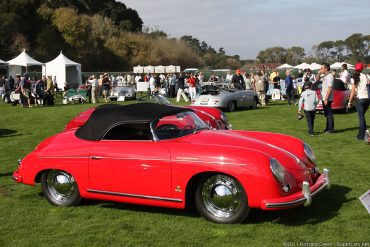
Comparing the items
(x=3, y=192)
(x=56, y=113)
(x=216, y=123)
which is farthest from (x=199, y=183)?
(x=56, y=113)

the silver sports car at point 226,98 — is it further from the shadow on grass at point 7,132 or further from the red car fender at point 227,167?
the red car fender at point 227,167

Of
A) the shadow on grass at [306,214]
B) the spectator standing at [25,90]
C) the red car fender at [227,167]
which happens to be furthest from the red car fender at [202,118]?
the spectator standing at [25,90]

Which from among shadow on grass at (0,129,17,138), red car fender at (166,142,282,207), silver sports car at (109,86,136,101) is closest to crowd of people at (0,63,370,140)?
silver sports car at (109,86,136,101)

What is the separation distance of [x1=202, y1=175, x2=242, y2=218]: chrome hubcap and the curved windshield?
899 mm

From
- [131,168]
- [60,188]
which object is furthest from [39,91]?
[131,168]

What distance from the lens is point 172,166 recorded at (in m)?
5.60

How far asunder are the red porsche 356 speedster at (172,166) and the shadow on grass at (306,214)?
1.10 feet

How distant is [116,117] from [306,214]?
108 inches

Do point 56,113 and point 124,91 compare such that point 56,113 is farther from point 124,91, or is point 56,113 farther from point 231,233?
point 231,233

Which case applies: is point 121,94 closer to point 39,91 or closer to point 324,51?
point 39,91

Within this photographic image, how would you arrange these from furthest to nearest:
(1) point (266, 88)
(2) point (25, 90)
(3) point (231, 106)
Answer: (2) point (25, 90), (1) point (266, 88), (3) point (231, 106)

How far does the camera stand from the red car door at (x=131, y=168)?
568 centimetres

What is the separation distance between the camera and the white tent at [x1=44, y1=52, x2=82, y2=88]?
1487 inches

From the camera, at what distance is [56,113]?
22078 millimetres
